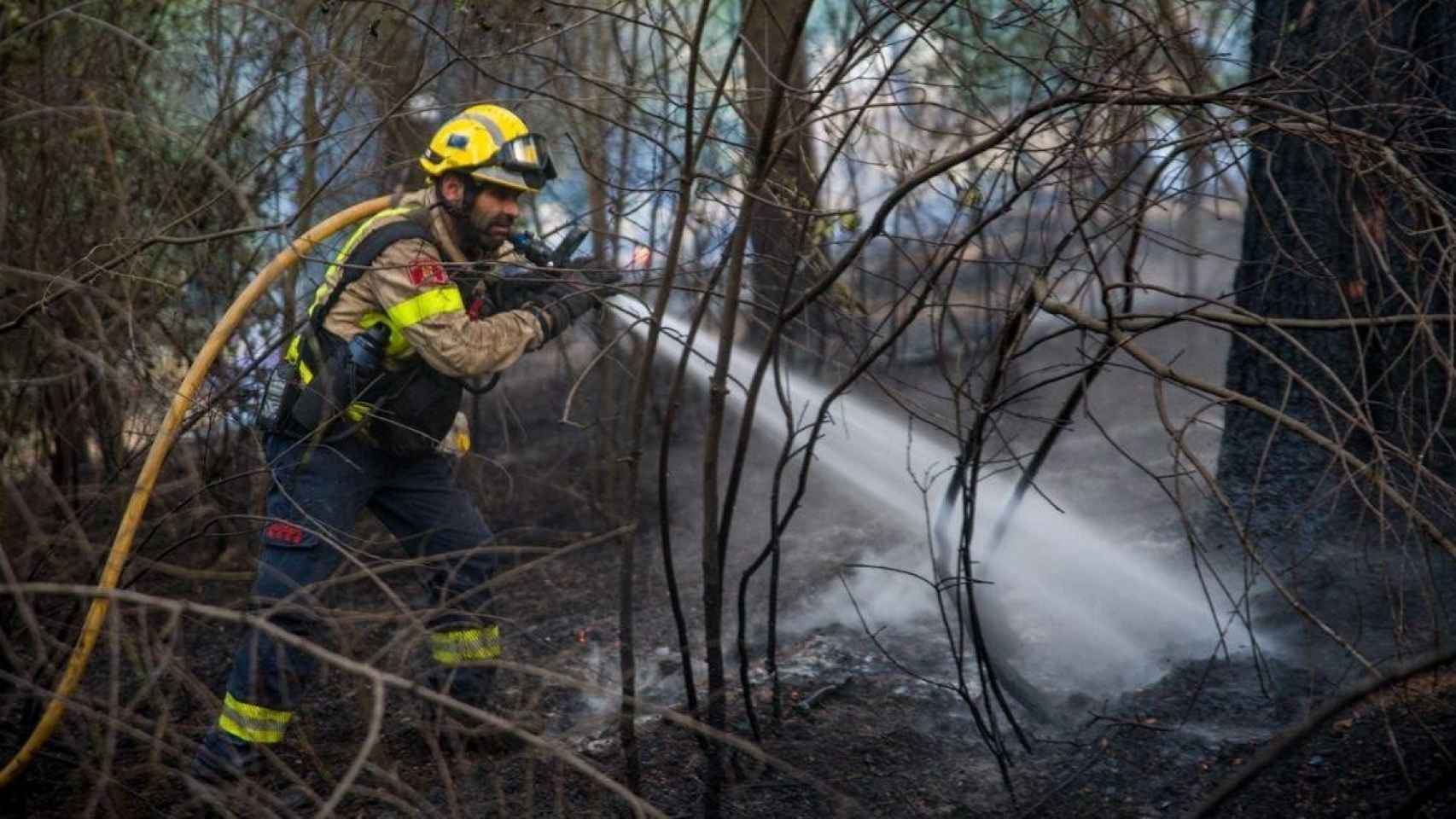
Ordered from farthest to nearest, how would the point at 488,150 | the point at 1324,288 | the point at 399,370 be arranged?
the point at 1324,288 < the point at 399,370 < the point at 488,150

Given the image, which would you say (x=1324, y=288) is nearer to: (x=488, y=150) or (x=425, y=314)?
(x=488, y=150)

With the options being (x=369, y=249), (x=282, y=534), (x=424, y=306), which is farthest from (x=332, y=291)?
(x=282, y=534)

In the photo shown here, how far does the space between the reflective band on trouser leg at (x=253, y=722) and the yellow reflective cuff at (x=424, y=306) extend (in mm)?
1148

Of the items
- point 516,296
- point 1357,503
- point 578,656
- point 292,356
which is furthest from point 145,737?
point 1357,503

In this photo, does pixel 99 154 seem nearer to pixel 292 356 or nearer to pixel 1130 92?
pixel 292 356

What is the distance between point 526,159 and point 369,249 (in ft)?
1.77

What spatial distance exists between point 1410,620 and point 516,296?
3.10 m

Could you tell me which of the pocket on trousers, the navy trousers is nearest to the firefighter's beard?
the navy trousers

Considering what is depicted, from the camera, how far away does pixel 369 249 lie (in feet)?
12.9

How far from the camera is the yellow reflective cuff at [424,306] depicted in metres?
3.93

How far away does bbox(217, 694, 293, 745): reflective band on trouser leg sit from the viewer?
3725 mm

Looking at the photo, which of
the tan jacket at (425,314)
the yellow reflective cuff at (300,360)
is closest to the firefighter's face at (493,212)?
the tan jacket at (425,314)

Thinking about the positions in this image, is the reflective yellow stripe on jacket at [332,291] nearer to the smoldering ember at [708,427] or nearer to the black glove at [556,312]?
the smoldering ember at [708,427]

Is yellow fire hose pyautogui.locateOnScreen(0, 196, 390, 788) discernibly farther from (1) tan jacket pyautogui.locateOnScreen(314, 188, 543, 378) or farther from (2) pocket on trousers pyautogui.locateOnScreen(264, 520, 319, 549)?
(2) pocket on trousers pyautogui.locateOnScreen(264, 520, 319, 549)
